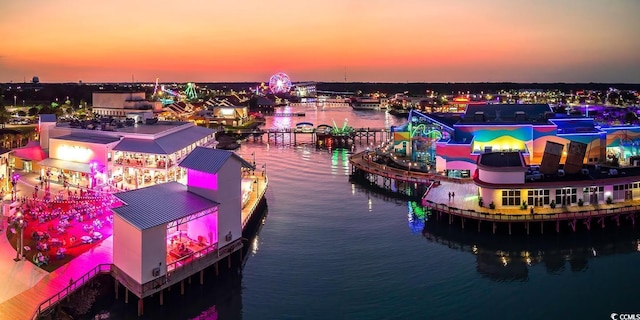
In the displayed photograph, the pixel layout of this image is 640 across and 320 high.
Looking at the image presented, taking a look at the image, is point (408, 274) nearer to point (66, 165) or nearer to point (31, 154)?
point (66, 165)

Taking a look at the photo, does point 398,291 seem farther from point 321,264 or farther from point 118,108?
point 118,108

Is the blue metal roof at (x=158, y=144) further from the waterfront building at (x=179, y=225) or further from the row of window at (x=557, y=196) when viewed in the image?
the row of window at (x=557, y=196)

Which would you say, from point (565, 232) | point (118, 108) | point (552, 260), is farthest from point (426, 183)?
point (118, 108)

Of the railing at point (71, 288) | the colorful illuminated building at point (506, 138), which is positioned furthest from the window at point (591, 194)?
the railing at point (71, 288)

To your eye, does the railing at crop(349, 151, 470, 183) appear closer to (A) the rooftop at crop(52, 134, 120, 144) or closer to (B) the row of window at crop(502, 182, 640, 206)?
(B) the row of window at crop(502, 182, 640, 206)

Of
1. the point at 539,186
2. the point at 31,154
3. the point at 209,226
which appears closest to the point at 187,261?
the point at 209,226

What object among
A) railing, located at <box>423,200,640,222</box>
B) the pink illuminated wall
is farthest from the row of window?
the pink illuminated wall
